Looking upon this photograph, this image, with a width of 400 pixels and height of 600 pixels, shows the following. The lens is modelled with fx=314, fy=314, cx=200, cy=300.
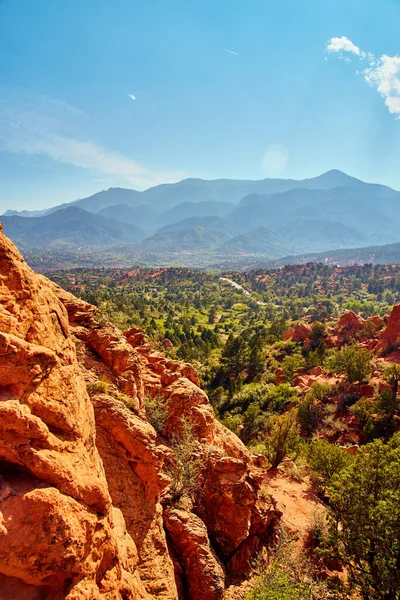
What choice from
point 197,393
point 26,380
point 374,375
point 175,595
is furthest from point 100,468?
point 374,375

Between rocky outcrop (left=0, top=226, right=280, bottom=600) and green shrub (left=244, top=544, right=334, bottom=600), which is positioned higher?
rocky outcrop (left=0, top=226, right=280, bottom=600)

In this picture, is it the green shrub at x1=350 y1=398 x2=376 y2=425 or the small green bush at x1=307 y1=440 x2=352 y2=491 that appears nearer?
the small green bush at x1=307 y1=440 x2=352 y2=491

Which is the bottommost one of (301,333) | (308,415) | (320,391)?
(308,415)

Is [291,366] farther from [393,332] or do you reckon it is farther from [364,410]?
[364,410]

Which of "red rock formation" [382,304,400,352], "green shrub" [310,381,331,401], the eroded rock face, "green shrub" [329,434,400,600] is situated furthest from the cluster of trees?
the eroded rock face

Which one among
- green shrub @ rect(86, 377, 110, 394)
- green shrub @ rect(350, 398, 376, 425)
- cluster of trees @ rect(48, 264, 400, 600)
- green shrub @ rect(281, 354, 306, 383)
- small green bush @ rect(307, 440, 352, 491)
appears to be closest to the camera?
green shrub @ rect(86, 377, 110, 394)

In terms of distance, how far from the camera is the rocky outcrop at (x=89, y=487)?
23.0 ft

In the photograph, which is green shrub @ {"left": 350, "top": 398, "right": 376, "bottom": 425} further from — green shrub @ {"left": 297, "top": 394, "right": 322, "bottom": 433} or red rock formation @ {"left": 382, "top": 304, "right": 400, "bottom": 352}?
red rock formation @ {"left": 382, "top": 304, "right": 400, "bottom": 352}

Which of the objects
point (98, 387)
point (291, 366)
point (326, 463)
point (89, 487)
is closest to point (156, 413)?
point (98, 387)

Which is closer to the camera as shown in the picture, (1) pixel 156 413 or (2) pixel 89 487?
(2) pixel 89 487

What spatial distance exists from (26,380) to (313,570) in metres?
17.3

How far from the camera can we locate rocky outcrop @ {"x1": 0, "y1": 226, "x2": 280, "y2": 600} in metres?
7.00

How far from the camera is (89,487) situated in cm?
830

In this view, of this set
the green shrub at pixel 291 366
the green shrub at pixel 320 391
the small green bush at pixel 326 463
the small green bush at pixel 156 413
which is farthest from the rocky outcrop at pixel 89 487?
the green shrub at pixel 291 366
